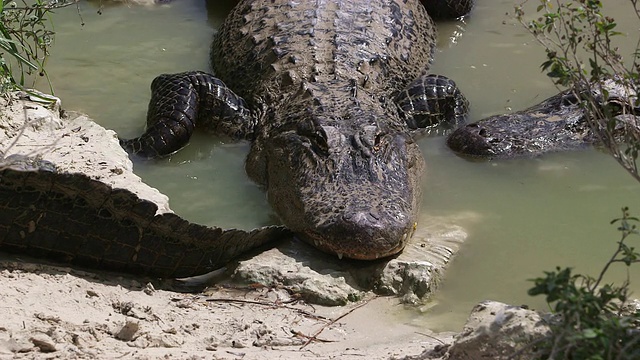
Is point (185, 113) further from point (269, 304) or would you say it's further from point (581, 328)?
point (581, 328)

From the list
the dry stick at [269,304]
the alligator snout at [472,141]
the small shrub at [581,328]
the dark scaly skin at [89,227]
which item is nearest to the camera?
the small shrub at [581,328]

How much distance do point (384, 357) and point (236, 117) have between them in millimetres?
3872

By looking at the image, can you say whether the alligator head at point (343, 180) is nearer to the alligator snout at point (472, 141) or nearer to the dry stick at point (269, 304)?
the alligator snout at point (472, 141)

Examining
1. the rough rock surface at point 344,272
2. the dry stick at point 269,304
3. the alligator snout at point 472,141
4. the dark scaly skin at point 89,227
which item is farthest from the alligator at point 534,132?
the dark scaly skin at point 89,227

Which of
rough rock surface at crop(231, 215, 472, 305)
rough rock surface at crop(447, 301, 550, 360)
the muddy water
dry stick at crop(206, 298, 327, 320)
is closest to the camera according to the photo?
rough rock surface at crop(447, 301, 550, 360)

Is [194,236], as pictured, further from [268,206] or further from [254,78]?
[254,78]

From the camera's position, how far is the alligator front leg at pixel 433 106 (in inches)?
295

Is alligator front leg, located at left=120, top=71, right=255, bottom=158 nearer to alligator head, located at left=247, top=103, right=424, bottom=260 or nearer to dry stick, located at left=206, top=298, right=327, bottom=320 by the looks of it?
alligator head, located at left=247, top=103, right=424, bottom=260

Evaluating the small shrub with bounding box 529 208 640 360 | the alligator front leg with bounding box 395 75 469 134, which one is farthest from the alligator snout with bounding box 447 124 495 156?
the small shrub with bounding box 529 208 640 360

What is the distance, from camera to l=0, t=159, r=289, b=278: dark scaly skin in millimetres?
4008

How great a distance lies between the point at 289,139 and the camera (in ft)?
21.2

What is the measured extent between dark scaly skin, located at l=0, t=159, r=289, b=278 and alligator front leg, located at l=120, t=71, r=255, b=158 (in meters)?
2.52

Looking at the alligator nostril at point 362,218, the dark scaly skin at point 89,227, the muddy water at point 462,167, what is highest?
the dark scaly skin at point 89,227

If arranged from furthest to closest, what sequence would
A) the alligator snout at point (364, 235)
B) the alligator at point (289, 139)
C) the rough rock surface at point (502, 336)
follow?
the alligator snout at point (364, 235)
the alligator at point (289, 139)
the rough rock surface at point (502, 336)
